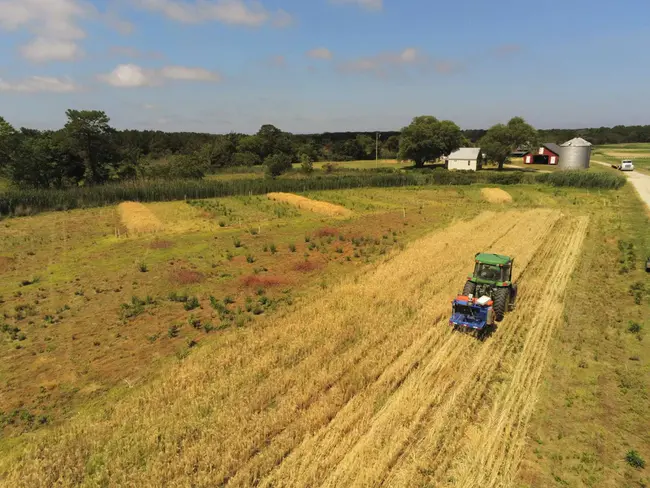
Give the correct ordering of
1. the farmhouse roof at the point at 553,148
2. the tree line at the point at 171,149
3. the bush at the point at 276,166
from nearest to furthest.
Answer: the tree line at the point at 171,149
the bush at the point at 276,166
the farmhouse roof at the point at 553,148

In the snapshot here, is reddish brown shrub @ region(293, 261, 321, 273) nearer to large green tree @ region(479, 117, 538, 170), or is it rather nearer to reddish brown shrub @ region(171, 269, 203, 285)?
reddish brown shrub @ region(171, 269, 203, 285)

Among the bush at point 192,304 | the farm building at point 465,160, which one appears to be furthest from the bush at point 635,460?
the farm building at point 465,160

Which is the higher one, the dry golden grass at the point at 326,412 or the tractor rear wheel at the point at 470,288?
the tractor rear wheel at the point at 470,288

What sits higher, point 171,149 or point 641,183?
point 171,149

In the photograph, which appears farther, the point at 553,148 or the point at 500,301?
the point at 553,148

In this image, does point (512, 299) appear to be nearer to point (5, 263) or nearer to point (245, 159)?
point (5, 263)

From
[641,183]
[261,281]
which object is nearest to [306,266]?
[261,281]

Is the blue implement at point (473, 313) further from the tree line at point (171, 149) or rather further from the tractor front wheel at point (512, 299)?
the tree line at point (171, 149)
